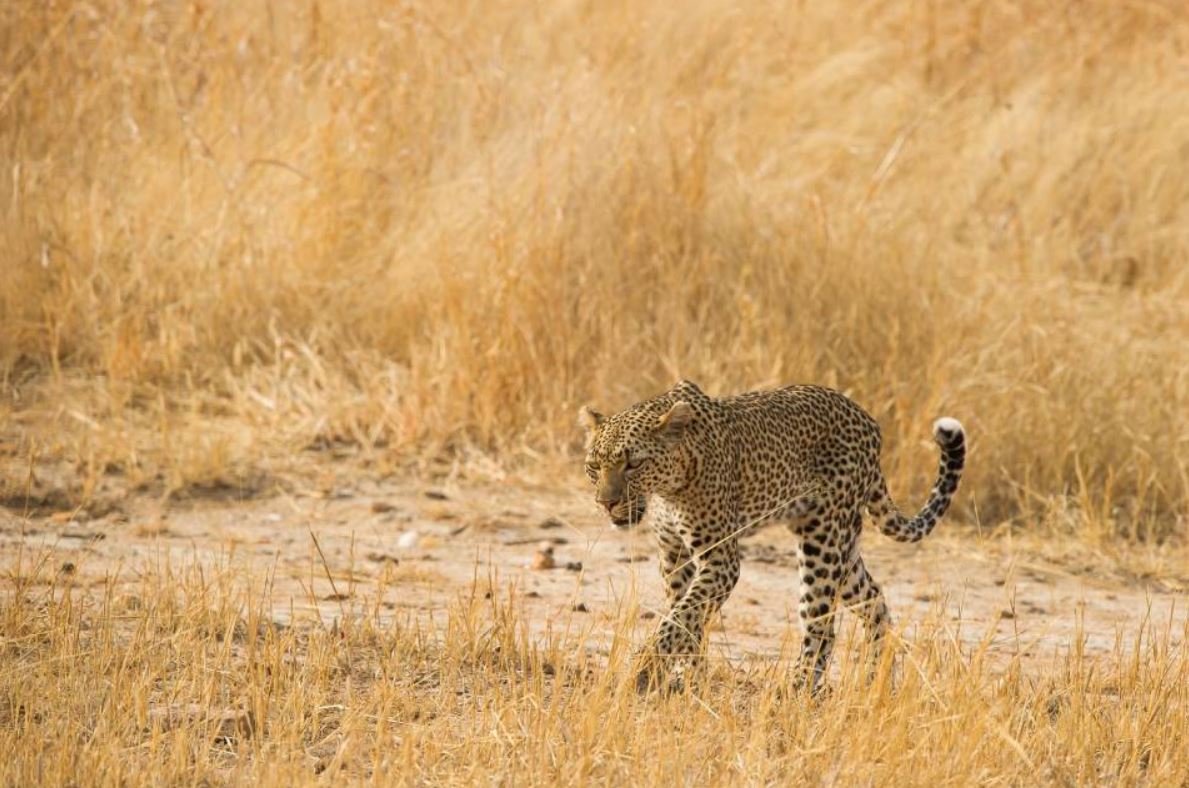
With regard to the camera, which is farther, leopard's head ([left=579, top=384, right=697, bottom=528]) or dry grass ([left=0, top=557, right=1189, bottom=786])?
leopard's head ([left=579, top=384, right=697, bottom=528])

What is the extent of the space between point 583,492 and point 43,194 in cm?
347

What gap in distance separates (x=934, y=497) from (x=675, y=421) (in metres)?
1.14

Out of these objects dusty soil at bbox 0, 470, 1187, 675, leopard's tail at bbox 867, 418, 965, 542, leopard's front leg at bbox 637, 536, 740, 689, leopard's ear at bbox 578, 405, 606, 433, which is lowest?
dusty soil at bbox 0, 470, 1187, 675

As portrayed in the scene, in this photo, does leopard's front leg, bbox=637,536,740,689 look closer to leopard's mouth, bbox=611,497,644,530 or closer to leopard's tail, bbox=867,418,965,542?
leopard's mouth, bbox=611,497,644,530

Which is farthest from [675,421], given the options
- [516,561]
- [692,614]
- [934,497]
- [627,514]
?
[516,561]

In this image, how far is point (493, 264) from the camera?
8.96 m

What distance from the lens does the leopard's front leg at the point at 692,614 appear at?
225 inches

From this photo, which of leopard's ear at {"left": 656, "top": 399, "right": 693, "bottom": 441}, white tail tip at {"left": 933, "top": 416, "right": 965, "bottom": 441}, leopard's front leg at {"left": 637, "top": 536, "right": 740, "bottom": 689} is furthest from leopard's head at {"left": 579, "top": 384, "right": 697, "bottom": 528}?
white tail tip at {"left": 933, "top": 416, "right": 965, "bottom": 441}

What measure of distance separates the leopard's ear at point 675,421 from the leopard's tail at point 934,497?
0.95m

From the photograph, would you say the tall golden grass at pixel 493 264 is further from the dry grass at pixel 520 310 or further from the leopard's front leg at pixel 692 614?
the leopard's front leg at pixel 692 614

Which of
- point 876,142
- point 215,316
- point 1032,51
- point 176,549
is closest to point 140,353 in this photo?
point 215,316

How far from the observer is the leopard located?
226 inches

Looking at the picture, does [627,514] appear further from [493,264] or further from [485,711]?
[493,264]

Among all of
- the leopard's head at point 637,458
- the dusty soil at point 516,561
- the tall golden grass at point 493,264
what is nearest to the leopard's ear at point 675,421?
the leopard's head at point 637,458
